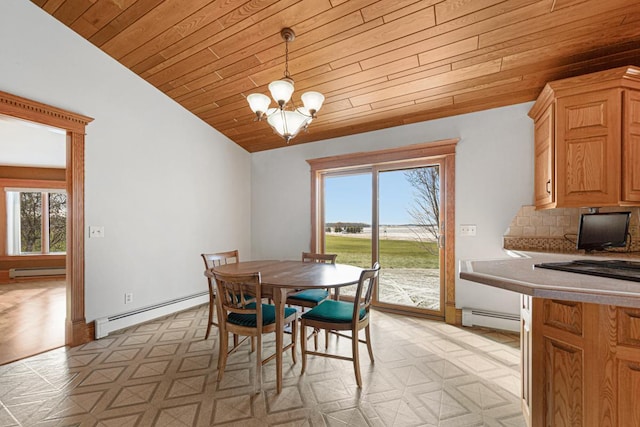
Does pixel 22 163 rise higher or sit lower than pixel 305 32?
lower

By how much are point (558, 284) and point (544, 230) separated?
2.23 meters

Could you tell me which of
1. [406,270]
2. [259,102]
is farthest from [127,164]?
[406,270]

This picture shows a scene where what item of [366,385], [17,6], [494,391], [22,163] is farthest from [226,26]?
[22,163]

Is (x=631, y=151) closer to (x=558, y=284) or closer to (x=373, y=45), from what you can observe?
(x=558, y=284)

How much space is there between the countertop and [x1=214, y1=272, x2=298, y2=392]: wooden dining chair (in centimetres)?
131

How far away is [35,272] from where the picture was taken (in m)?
5.79

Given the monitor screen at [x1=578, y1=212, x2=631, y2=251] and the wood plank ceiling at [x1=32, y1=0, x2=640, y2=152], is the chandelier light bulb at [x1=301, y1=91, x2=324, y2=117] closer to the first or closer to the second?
the wood plank ceiling at [x1=32, y1=0, x2=640, y2=152]

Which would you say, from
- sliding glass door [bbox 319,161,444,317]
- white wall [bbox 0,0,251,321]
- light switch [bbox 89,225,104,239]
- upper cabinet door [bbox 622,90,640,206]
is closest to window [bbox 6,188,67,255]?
white wall [bbox 0,0,251,321]

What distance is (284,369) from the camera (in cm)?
233

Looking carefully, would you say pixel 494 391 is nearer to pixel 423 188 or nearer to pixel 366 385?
pixel 366 385

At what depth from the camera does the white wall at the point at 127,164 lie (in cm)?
262

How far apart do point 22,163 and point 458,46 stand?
25.5 feet

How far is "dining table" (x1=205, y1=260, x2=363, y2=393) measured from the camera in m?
1.99

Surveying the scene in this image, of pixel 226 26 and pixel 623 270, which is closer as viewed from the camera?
pixel 623 270
